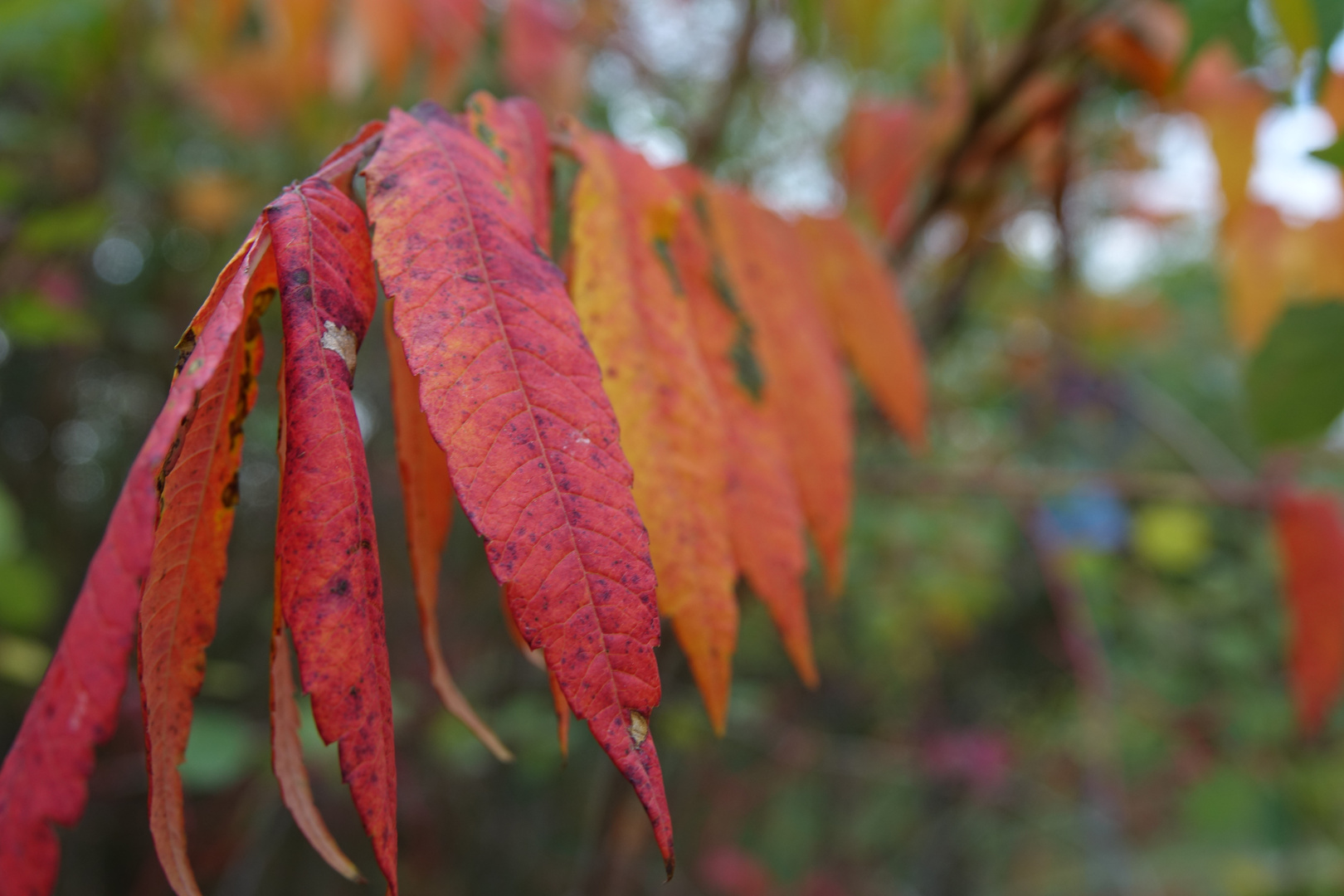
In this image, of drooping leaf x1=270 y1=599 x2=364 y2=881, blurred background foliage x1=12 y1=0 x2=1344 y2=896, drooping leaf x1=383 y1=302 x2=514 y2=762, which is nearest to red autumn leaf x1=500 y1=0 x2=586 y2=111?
blurred background foliage x1=12 y1=0 x2=1344 y2=896

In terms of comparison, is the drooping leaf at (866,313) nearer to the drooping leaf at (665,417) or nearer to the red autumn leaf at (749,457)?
the red autumn leaf at (749,457)

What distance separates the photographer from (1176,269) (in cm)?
346

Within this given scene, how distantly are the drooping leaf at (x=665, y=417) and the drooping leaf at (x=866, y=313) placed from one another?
1.01 ft

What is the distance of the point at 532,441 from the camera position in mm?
300

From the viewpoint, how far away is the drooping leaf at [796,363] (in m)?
0.52

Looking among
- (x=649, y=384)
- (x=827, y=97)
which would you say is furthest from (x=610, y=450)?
(x=827, y=97)

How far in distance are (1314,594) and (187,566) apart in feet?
3.16

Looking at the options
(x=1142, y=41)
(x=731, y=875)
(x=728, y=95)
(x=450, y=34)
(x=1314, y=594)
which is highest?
(x=450, y=34)

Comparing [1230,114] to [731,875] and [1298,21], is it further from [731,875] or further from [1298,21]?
[731,875]

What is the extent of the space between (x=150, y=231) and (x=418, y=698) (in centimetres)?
158

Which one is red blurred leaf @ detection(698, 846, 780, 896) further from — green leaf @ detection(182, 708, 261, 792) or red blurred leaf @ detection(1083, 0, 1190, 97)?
red blurred leaf @ detection(1083, 0, 1190, 97)

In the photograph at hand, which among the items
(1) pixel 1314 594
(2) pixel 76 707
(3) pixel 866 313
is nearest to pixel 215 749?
(2) pixel 76 707

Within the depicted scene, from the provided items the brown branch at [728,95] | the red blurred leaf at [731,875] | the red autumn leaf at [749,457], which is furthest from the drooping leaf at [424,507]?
the red blurred leaf at [731,875]

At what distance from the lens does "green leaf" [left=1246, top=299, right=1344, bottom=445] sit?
71 centimetres
